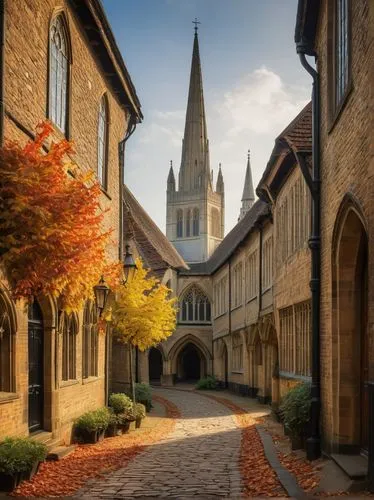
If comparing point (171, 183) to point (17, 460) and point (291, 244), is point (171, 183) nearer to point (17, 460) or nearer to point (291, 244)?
point (291, 244)

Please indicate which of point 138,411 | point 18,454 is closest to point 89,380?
point 138,411

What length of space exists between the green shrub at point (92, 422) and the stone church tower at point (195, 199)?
240ft

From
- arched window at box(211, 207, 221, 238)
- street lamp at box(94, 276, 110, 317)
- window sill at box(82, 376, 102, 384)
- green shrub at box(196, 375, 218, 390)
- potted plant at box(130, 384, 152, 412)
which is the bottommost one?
green shrub at box(196, 375, 218, 390)

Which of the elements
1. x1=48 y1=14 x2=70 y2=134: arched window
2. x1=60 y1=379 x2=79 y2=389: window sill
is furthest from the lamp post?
x1=48 y1=14 x2=70 y2=134: arched window

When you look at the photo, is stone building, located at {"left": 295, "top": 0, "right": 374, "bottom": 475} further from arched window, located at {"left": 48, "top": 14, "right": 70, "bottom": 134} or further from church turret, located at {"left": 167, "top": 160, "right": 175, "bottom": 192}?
church turret, located at {"left": 167, "top": 160, "right": 175, "bottom": 192}

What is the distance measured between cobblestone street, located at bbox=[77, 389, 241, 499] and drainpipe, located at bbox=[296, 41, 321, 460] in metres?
1.47

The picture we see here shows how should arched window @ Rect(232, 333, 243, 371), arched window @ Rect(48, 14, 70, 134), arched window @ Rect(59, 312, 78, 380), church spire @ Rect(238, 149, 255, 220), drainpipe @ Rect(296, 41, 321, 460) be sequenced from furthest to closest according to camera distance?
1. church spire @ Rect(238, 149, 255, 220)
2. arched window @ Rect(232, 333, 243, 371)
3. arched window @ Rect(59, 312, 78, 380)
4. arched window @ Rect(48, 14, 70, 134)
5. drainpipe @ Rect(296, 41, 321, 460)

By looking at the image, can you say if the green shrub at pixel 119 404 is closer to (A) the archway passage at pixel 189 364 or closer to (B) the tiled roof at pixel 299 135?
(B) the tiled roof at pixel 299 135

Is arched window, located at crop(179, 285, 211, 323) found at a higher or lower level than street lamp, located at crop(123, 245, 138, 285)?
lower

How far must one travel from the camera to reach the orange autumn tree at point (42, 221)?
820cm

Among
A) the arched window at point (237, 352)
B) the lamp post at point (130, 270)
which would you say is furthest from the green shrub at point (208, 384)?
the lamp post at point (130, 270)

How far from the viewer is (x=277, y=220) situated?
21.6 m

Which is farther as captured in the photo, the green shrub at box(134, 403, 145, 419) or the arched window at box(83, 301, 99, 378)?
the green shrub at box(134, 403, 145, 419)

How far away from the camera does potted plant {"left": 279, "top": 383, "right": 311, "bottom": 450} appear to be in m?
11.4
